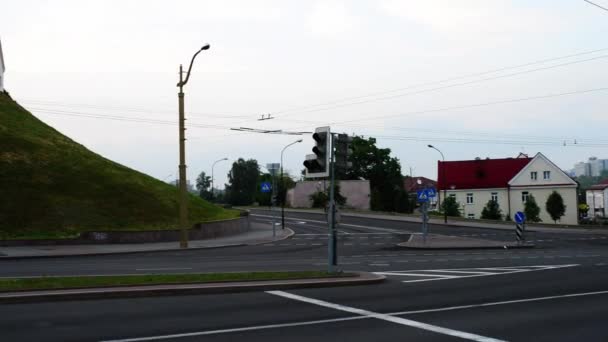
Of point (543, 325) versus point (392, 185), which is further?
point (392, 185)

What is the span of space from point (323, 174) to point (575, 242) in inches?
1185

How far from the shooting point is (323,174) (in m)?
15.6

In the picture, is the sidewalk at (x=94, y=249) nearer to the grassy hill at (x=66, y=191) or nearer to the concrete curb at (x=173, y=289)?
the grassy hill at (x=66, y=191)

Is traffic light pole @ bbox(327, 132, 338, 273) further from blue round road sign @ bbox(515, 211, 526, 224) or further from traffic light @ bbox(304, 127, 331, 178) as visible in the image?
blue round road sign @ bbox(515, 211, 526, 224)

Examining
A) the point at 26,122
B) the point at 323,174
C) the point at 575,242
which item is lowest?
the point at 575,242

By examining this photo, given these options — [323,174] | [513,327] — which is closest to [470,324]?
[513,327]

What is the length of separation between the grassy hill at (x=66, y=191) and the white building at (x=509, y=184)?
145 ft

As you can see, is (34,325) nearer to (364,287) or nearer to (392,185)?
(364,287)

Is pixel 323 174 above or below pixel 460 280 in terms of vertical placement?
above

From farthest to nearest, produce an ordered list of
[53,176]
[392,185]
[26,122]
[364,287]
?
[392,185], [26,122], [53,176], [364,287]

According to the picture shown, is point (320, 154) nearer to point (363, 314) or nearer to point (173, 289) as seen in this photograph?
point (173, 289)

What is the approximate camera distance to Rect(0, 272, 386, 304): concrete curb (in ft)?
39.4

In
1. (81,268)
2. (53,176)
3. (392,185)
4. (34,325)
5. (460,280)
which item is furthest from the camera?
(392,185)

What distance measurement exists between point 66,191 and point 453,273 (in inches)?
1208
